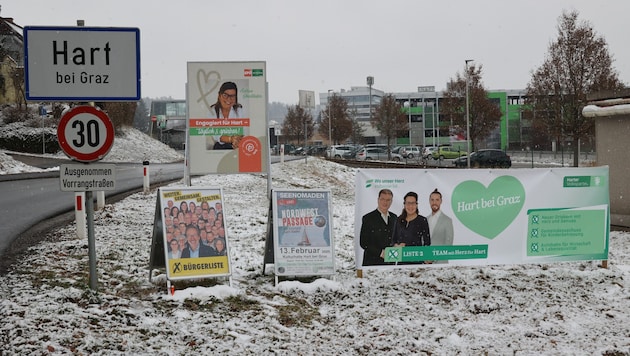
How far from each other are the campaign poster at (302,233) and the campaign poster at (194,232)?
765 mm

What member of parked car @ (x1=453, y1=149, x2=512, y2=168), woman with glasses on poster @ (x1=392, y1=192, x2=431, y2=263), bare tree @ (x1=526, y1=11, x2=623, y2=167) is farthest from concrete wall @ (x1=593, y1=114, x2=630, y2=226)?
parked car @ (x1=453, y1=149, x2=512, y2=168)

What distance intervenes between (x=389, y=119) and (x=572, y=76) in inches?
1122

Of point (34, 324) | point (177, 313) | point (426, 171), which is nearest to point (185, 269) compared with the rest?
point (177, 313)

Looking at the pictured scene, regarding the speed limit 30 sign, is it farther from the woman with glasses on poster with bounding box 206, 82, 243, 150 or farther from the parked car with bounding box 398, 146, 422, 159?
the parked car with bounding box 398, 146, 422, 159

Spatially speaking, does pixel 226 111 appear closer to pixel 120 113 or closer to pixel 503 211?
pixel 503 211

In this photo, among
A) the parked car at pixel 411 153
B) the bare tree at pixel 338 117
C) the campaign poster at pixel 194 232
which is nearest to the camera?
the campaign poster at pixel 194 232

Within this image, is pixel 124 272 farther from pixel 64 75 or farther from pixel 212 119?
pixel 212 119

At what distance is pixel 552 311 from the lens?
759cm

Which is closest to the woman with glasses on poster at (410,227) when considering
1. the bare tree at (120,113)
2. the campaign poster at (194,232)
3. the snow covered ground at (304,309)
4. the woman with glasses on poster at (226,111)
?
the snow covered ground at (304,309)

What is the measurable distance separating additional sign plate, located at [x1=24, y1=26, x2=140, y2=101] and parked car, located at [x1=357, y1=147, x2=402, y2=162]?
1952 inches

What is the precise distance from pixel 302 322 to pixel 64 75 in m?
3.73

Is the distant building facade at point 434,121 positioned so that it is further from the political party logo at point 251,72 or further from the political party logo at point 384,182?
the political party logo at point 384,182

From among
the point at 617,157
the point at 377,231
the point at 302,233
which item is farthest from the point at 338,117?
the point at 302,233

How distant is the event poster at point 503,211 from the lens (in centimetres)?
862
